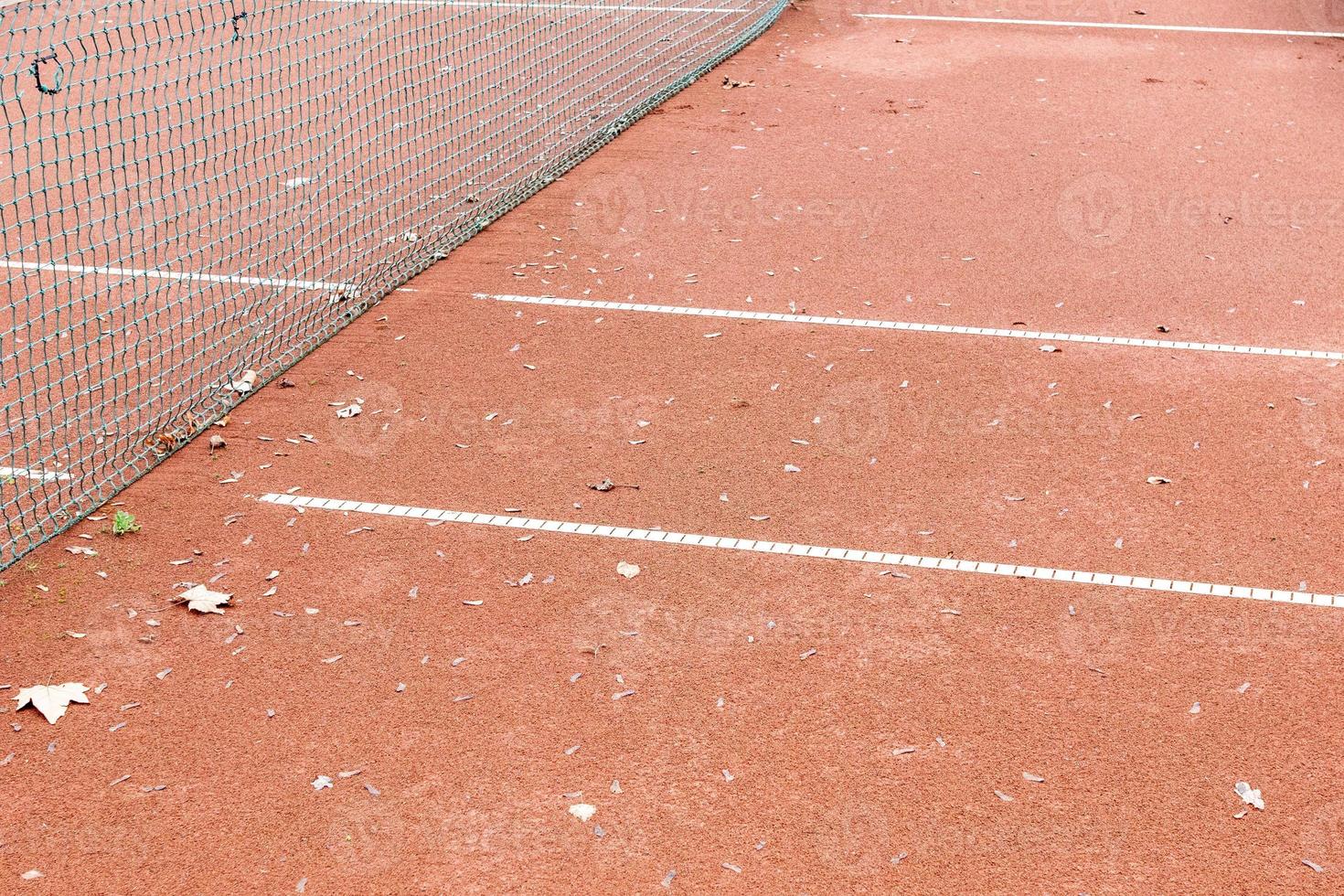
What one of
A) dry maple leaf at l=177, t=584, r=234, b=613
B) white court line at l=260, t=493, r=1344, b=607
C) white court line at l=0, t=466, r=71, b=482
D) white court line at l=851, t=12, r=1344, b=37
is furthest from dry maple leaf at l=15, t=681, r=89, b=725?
white court line at l=851, t=12, r=1344, b=37

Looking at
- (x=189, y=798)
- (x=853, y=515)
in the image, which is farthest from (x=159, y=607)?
(x=853, y=515)

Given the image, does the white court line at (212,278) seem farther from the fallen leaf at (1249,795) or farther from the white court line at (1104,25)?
the white court line at (1104,25)

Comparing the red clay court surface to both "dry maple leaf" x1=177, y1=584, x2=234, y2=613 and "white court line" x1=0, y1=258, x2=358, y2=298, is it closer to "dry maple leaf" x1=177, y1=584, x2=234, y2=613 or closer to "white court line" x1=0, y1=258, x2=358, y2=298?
"dry maple leaf" x1=177, y1=584, x2=234, y2=613

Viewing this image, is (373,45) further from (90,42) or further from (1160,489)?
(1160,489)

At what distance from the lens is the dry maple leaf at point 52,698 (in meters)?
5.10

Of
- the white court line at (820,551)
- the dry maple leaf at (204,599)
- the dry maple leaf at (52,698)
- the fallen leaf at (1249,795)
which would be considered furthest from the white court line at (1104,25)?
the dry maple leaf at (52,698)

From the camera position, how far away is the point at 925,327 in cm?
845

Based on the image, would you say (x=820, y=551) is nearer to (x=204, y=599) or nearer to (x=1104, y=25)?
(x=204, y=599)

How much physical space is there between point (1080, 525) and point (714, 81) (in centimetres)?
913

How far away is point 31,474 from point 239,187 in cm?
434

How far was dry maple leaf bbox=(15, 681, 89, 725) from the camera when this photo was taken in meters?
5.10

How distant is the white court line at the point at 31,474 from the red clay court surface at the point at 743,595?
14.7 inches

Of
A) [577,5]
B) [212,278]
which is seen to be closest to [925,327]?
[212,278]

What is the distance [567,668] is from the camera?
535 cm
